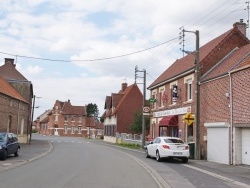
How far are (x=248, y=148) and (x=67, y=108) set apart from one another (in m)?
102

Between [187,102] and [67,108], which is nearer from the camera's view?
[187,102]

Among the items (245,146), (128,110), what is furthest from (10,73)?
(245,146)

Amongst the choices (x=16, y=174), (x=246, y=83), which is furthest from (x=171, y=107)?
(x=16, y=174)

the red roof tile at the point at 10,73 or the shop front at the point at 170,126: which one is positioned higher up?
the red roof tile at the point at 10,73

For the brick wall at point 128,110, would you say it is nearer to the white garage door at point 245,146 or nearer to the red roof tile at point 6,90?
the red roof tile at point 6,90

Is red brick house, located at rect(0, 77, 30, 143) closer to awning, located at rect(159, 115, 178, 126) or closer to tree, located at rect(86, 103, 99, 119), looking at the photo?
awning, located at rect(159, 115, 178, 126)

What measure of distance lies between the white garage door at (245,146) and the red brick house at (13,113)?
24.9 meters

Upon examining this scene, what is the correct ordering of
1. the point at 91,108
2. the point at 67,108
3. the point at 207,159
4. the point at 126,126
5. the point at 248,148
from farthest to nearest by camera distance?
the point at 91,108 < the point at 67,108 < the point at 126,126 < the point at 207,159 < the point at 248,148

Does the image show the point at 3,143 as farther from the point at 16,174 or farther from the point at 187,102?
the point at 187,102

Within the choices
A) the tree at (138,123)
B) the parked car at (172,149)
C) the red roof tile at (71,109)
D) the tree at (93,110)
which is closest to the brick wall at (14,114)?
the tree at (138,123)

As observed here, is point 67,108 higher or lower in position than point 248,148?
higher

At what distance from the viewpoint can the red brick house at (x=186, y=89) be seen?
96.4ft

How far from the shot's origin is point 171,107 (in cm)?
3462

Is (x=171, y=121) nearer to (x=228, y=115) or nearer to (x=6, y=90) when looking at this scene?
(x=228, y=115)
